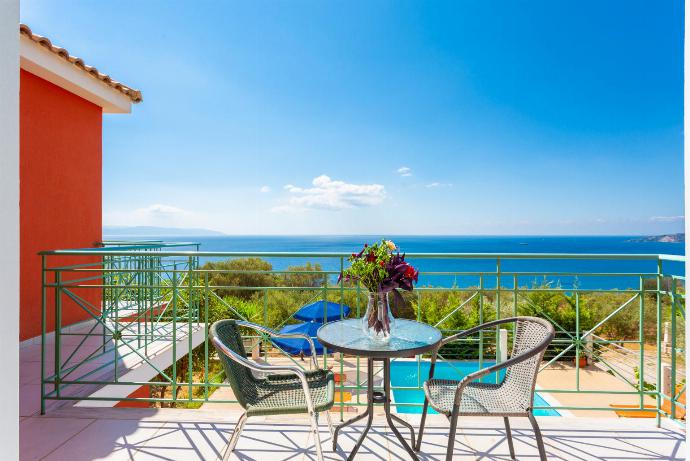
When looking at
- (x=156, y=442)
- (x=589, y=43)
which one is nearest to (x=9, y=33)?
(x=156, y=442)

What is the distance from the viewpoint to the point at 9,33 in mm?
910

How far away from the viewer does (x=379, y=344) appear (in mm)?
1813

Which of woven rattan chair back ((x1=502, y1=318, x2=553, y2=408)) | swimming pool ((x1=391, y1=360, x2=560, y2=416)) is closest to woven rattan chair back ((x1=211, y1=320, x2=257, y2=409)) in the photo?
woven rattan chair back ((x1=502, y1=318, x2=553, y2=408))

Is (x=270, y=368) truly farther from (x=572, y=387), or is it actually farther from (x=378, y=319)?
(x=572, y=387)

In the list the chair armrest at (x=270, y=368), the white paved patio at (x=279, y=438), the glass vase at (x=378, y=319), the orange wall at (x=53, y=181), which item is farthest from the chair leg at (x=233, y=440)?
the orange wall at (x=53, y=181)

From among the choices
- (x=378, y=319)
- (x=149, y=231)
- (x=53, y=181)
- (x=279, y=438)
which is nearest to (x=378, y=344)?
(x=378, y=319)

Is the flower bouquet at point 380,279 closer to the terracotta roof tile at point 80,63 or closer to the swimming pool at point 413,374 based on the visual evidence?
the terracotta roof tile at point 80,63

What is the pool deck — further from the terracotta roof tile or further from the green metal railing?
the terracotta roof tile

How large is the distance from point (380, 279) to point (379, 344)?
1.08ft

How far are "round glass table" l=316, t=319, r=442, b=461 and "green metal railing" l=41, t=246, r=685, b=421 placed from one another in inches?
8.9

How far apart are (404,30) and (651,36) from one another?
18.8 m

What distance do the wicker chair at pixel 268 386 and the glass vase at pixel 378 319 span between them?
0.35 metres

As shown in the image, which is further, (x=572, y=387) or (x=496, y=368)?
(x=572, y=387)

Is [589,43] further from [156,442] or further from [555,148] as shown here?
[156,442]
